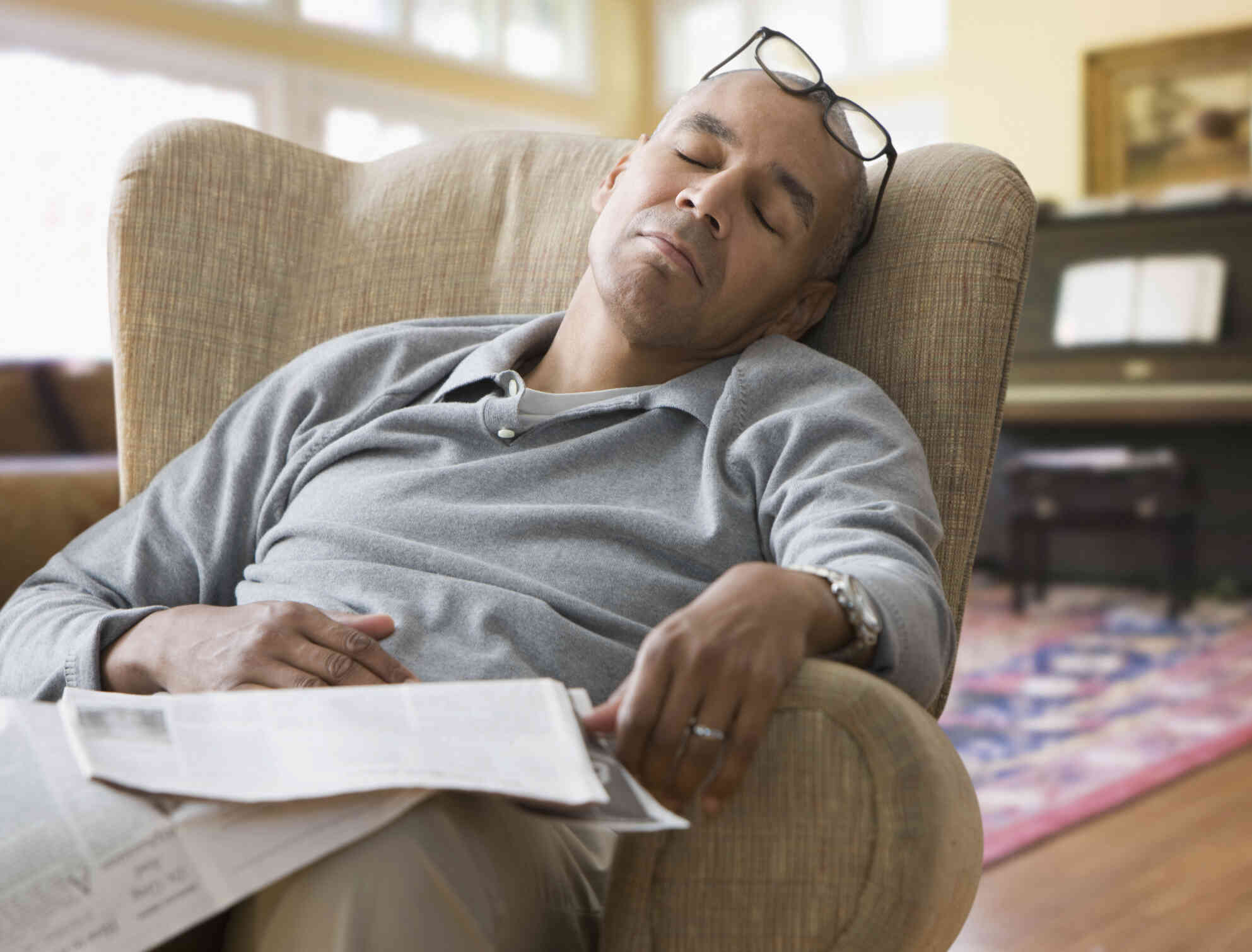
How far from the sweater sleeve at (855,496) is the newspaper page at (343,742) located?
0.24m

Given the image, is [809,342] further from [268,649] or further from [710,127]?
[268,649]

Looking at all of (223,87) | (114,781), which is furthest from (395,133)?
(114,781)

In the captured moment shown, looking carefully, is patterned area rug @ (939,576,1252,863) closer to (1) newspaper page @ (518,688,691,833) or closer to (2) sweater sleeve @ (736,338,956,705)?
(2) sweater sleeve @ (736,338,956,705)

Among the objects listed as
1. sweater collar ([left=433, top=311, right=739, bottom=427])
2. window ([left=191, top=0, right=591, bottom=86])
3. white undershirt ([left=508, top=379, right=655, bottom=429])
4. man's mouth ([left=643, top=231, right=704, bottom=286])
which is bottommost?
white undershirt ([left=508, top=379, right=655, bottom=429])

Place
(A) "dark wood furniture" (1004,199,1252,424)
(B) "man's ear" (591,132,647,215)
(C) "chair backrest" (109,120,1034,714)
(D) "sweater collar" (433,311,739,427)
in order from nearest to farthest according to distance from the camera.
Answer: (D) "sweater collar" (433,311,739,427) → (B) "man's ear" (591,132,647,215) → (C) "chair backrest" (109,120,1034,714) → (A) "dark wood furniture" (1004,199,1252,424)

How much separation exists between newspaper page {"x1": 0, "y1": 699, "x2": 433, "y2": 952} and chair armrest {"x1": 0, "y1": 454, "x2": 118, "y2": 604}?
1609mm

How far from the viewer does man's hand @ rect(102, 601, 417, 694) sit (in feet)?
2.93

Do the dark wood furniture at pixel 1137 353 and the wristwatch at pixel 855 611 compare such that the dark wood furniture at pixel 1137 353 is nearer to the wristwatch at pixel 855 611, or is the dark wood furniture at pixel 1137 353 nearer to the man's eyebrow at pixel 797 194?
the man's eyebrow at pixel 797 194

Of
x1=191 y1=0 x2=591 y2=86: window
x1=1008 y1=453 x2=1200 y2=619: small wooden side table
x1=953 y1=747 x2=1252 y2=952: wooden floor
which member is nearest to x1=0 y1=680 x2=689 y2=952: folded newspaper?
x1=953 y1=747 x2=1252 y2=952: wooden floor

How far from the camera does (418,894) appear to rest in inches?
26.9

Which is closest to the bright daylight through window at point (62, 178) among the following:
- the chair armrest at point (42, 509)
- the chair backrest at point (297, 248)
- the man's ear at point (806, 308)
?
the chair armrest at point (42, 509)

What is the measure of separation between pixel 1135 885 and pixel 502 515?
5.25 feet

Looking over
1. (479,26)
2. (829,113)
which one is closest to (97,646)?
(829,113)

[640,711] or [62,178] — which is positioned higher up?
[62,178]
